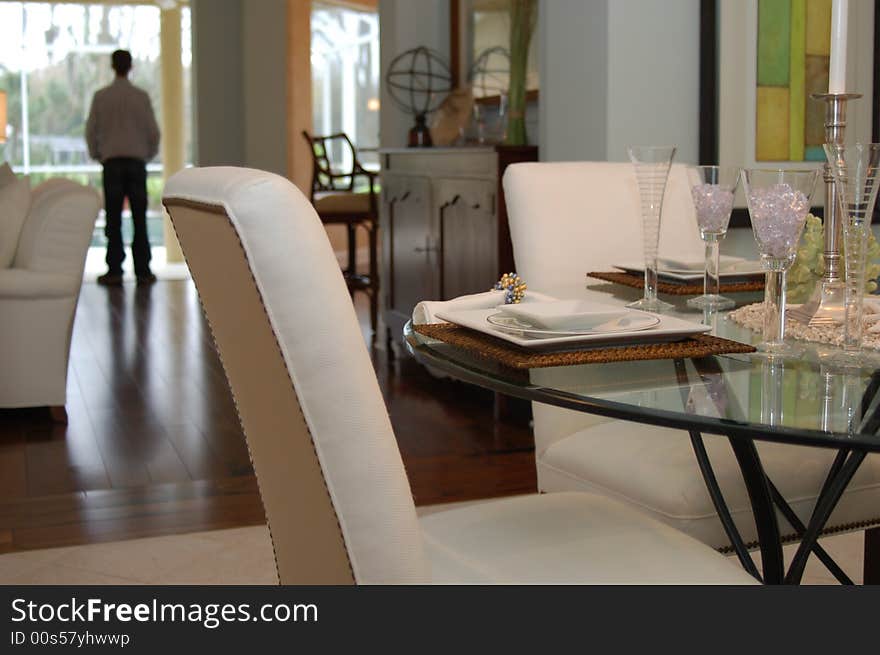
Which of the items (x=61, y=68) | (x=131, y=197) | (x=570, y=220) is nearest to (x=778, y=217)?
(x=570, y=220)

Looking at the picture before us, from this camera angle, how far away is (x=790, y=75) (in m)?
3.87

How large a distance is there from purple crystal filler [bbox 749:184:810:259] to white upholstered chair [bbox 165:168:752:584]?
0.42 metres

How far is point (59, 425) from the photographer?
169 inches

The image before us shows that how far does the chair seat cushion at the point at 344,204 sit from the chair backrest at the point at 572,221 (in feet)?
12.6

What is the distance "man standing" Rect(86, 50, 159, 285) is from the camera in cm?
880

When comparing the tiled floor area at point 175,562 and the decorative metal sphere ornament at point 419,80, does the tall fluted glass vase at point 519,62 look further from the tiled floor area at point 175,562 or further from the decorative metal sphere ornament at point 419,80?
the tiled floor area at point 175,562

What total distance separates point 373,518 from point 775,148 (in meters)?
3.10

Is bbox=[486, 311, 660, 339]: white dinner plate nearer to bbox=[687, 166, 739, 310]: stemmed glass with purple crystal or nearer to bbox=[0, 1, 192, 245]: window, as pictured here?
bbox=[687, 166, 739, 310]: stemmed glass with purple crystal

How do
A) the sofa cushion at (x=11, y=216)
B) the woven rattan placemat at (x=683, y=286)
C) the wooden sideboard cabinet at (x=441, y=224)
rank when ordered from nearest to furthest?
the woven rattan placemat at (x=683, y=286)
the wooden sideboard cabinet at (x=441, y=224)
the sofa cushion at (x=11, y=216)

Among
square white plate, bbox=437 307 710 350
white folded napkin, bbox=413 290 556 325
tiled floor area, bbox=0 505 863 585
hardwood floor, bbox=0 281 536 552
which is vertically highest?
white folded napkin, bbox=413 290 556 325

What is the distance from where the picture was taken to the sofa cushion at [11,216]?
4.48m

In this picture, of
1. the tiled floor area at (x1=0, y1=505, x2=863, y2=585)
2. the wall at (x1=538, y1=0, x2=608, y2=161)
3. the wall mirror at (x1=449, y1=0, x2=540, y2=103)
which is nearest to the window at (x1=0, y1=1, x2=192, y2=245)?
the wall mirror at (x1=449, y1=0, x2=540, y2=103)

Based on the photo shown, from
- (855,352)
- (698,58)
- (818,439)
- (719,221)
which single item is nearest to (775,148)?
(698,58)

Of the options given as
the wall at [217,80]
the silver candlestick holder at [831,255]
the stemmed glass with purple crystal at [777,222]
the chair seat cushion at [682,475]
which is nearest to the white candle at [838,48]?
the silver candlestick holder at [831,255]
